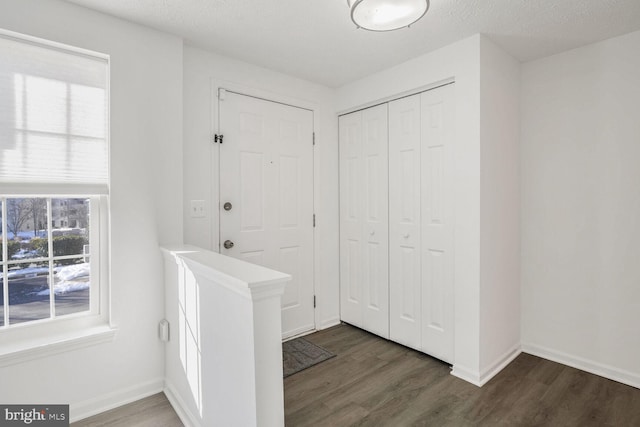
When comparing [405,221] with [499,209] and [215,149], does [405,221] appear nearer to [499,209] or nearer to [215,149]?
[499,209]

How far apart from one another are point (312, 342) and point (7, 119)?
2.60 metres

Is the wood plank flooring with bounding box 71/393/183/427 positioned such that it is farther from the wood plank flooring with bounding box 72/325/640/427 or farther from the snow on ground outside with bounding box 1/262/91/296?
the snow on ground outside with bounding box 1/262/91/296

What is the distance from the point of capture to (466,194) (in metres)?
2.36

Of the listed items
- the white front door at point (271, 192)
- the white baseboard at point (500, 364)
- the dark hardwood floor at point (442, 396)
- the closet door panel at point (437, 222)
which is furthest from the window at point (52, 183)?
the white baseboard at point (500, 364)

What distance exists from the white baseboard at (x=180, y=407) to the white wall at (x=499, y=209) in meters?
1.88

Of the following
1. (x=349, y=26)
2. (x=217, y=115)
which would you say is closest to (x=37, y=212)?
(x=217, y=115)

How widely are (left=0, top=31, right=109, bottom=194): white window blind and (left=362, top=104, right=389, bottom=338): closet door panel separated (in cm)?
207

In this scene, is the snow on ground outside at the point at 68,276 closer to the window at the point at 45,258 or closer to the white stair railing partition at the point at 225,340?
the window at the point at 45,258

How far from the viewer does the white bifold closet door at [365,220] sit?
Result: 3.02 meters

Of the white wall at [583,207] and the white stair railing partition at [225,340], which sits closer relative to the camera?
the white stair railing partition at [225,340]

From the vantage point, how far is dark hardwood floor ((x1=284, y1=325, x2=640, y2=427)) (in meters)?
1.93

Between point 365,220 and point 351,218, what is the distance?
0.19 m

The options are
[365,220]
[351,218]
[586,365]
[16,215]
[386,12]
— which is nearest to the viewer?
[386,12]

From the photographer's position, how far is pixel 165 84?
7.33 ft
